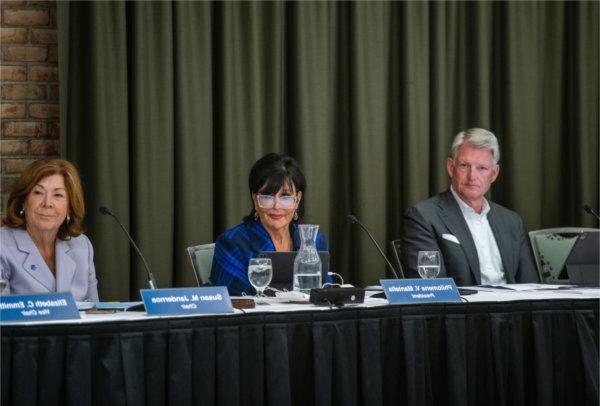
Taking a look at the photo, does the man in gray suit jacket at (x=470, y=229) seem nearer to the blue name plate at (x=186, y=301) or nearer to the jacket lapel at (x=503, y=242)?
the jacket lapel at (x=503, y=242)

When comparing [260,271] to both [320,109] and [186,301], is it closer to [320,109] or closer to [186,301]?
[186,301]

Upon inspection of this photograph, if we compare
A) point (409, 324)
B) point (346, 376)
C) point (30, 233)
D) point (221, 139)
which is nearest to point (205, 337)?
point (346, 376)

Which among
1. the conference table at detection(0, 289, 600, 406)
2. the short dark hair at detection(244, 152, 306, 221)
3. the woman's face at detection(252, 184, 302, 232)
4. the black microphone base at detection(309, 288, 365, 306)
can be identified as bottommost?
the conference table at detection(0, 289, 600, 406)

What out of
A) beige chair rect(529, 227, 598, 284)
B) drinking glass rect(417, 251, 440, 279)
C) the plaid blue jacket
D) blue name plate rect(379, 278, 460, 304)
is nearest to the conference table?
blue name plate rect(379, 278, 460, 304)

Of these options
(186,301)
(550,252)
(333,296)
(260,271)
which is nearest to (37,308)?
(186,301)

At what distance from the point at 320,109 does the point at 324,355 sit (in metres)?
2.24

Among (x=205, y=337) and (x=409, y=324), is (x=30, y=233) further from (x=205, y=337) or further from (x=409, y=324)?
(x=409, y=324)

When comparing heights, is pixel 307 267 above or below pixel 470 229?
below

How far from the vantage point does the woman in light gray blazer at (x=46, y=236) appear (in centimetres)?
348

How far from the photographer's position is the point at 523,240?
4.46 m

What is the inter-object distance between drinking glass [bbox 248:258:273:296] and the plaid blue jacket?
49 cm

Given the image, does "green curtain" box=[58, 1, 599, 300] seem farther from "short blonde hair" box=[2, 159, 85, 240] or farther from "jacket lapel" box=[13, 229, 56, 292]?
"jacket lapel" box=[13, 229, 56, 292]

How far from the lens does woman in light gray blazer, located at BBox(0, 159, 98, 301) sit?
11.4 feet

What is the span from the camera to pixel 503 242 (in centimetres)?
435
